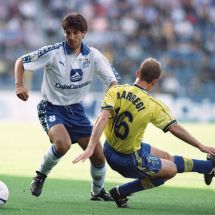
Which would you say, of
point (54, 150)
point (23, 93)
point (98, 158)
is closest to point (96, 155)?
point (98, 158)

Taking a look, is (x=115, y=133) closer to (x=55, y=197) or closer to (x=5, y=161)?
(x=55, y=197)

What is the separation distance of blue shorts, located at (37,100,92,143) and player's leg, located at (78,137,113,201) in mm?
91

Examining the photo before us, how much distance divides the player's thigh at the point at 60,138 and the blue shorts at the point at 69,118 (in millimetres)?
137

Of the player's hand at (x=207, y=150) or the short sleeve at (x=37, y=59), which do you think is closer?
the player's hand at (x=207, y=150)

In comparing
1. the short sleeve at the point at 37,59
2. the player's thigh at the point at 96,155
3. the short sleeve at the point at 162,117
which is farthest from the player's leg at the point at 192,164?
the short sleeve at the point at 37,59

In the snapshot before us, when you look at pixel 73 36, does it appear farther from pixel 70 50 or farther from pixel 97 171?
pixel 97 171

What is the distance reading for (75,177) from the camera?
1131cm

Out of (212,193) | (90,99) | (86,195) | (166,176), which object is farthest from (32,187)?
(90,99)

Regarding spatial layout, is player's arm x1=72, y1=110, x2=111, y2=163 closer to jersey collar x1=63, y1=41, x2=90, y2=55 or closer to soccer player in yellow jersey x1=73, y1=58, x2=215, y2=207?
soccer player in yellow jersey x1=73, y1=58, x2=215, y2=207

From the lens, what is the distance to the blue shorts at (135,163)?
25.5 ft

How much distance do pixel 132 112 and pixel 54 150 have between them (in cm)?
111

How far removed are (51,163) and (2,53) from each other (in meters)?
20.0

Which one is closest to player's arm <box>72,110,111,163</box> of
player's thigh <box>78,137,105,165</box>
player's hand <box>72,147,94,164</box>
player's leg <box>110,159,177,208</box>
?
player's hand <box>72,147,94,164</box>

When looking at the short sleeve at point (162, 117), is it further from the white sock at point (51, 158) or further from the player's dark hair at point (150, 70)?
the white sock at point (51, 158)
